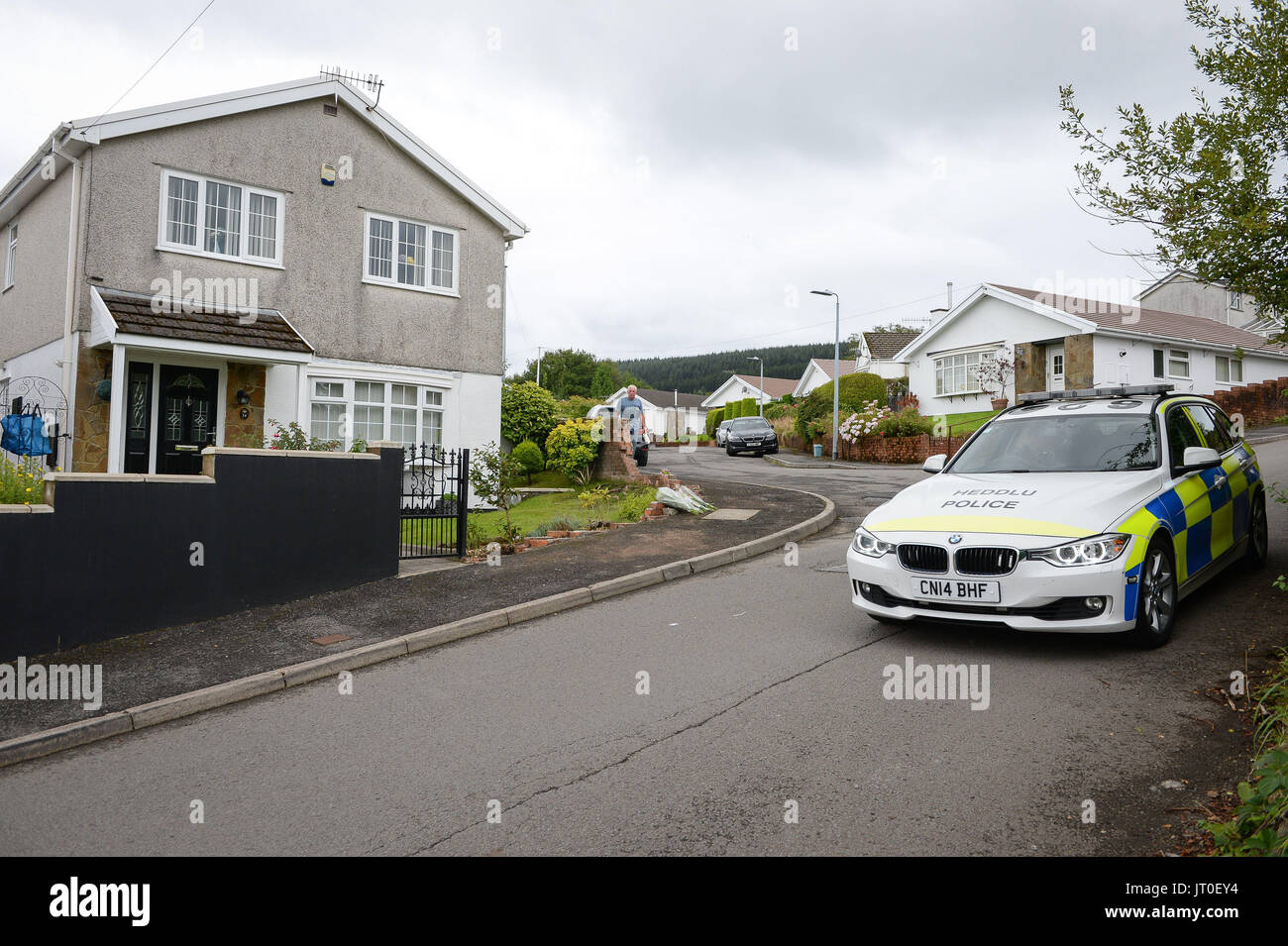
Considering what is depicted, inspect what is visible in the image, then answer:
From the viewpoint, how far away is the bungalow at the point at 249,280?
499 inches

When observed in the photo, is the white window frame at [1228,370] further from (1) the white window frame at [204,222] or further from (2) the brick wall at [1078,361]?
Answer: (1) the white window frame at [204,222]

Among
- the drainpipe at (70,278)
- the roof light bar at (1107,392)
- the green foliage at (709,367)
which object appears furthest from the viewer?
the green foliage at (709,367)

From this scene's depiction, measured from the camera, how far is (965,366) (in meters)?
34.3

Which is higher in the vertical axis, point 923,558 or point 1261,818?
point 923,558

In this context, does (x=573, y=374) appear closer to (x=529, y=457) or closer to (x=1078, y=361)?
(x=1078, y=361)

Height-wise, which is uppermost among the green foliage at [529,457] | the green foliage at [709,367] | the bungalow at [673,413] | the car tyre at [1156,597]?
the green foliage at [709,367]

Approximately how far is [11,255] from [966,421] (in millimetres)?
28310

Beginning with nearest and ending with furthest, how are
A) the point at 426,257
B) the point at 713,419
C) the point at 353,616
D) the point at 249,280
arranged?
the point at 353,616
the point at 249,280
the point at 426,257
the point at 713,419

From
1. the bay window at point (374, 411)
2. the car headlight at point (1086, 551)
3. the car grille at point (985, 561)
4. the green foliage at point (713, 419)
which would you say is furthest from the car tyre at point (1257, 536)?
the green foliage at point (713, 419)

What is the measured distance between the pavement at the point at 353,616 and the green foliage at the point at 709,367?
10647 cm

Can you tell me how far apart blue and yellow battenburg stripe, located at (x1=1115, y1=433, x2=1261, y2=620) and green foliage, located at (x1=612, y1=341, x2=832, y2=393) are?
10874 centimetres

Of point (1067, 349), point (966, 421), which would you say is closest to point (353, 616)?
point (966, 421)
